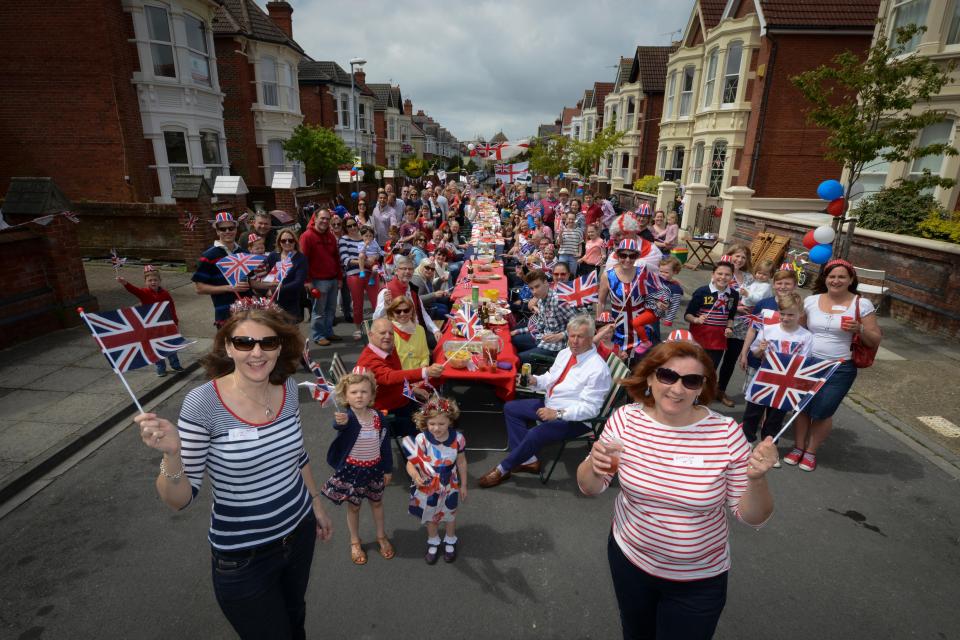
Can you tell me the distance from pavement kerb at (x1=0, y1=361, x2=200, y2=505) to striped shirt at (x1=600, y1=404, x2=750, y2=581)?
5.60 metres

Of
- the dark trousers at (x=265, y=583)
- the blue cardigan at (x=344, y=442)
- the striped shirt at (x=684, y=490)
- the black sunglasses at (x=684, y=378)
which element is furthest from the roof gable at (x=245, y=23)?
the striped shirt at (x=684, y=490)

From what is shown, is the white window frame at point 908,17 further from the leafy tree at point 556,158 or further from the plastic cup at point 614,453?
the leafy tree at point 556,158

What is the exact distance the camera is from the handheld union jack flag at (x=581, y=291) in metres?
6.13

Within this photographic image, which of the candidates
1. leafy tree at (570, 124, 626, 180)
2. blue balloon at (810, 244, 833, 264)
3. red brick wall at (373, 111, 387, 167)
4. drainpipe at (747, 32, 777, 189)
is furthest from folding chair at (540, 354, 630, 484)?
red brick wall at (373, 111, 387, 167)

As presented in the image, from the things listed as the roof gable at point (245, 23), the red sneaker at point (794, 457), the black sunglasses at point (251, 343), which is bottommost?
the red sneaker at point (794, 457)

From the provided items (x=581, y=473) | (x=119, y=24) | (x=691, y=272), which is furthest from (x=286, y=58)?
(x=581, y=473)

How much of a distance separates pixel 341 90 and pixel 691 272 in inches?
1259

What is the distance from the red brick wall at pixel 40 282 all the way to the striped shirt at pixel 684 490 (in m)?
9.75

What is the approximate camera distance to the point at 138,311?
114 inches

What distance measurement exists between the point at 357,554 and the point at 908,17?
19331mm

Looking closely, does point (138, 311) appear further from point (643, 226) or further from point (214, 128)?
point (214, 128)

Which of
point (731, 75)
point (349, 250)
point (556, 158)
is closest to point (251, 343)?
point (349, 250)

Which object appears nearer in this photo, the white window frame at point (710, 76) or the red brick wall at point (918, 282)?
the red brick wall at point (918, 282)

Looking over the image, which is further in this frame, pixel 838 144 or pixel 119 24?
pixel 119 24
